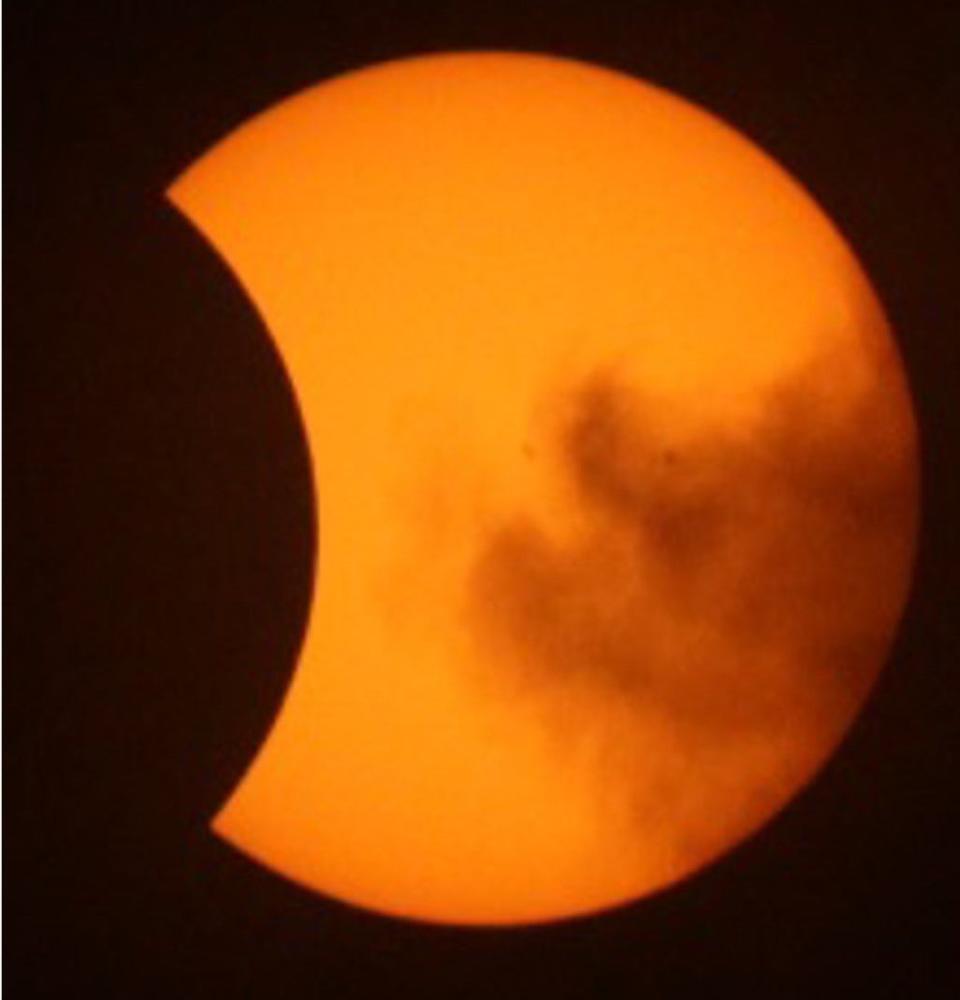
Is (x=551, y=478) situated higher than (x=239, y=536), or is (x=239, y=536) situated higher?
(x=551, y=478)

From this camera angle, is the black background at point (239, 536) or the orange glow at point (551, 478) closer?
the black background at point (239, 536)

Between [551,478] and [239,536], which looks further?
[551,478]

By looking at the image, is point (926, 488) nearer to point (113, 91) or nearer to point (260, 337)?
point (260, 337)

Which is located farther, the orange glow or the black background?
the orange glow

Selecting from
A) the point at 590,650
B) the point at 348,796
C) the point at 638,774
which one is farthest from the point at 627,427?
the point at 348,796
